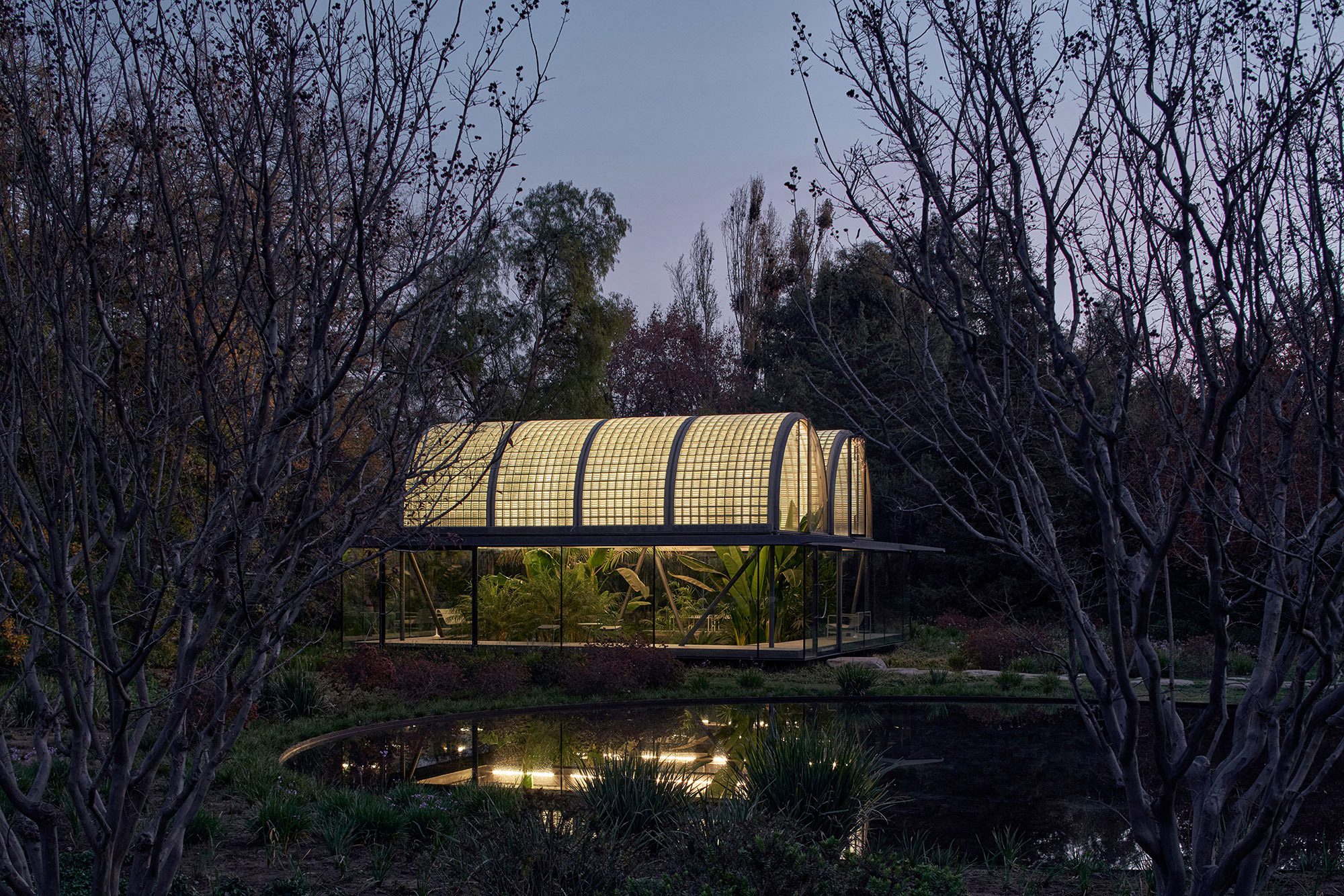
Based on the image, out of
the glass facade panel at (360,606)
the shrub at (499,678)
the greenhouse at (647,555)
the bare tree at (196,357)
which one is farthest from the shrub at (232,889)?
the glass facade panel at (360,606)

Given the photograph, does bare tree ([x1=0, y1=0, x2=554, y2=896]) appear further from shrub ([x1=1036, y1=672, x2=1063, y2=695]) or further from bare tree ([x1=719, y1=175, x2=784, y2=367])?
bare tree ([x1=719, y1=175, x2=784, y2=367])

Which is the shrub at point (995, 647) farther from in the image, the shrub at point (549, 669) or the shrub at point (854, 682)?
the shrub at point (549, 669)

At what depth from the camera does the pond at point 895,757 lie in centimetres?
764

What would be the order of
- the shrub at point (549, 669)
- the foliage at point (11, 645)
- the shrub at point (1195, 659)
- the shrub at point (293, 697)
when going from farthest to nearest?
the shrub at point (1195, 659), the shrub at point (549, 669), the shrub at point (293, 697), the foliage at point (11, 645)

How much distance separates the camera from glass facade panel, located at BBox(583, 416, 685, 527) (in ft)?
64.0

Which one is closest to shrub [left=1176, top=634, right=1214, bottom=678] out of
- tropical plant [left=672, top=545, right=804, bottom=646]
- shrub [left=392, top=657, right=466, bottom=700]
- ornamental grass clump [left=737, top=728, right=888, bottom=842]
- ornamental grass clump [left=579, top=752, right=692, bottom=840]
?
tropical plant [left=672, top=545, right=804, bottom=646]

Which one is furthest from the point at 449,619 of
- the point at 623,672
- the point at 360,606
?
the point at 623,672

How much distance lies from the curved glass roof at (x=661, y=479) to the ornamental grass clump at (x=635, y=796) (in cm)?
1183

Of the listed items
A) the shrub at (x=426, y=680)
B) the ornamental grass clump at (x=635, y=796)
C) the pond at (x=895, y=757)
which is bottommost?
the pond at (x=895, y=757)

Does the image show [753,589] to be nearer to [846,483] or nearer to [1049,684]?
[846,483]

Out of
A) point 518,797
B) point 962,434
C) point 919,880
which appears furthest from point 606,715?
point 962,434

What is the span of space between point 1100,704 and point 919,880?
1.82 m

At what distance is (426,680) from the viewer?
561 inches

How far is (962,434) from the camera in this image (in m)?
4.27
